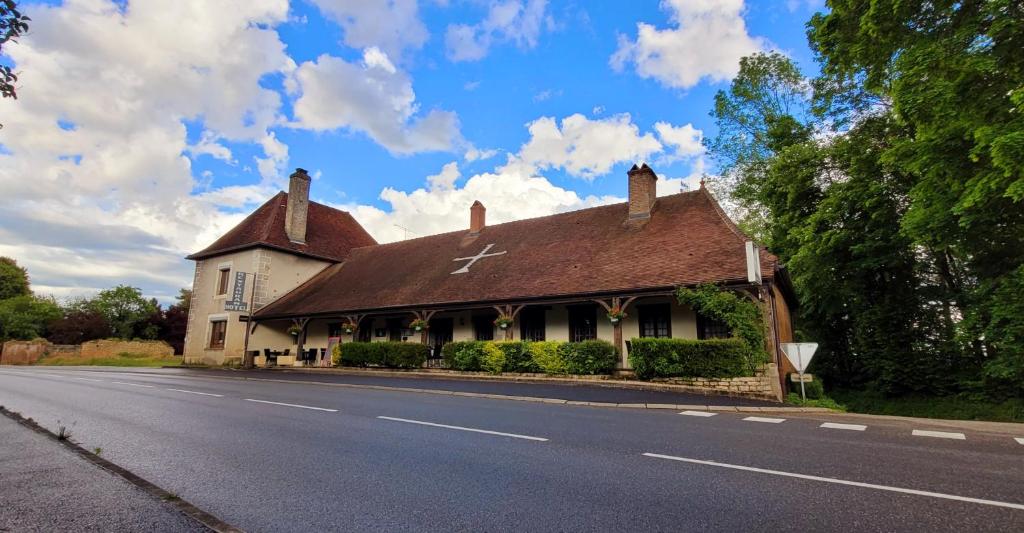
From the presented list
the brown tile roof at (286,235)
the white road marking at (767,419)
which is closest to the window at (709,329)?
the white road marking at (767,419)

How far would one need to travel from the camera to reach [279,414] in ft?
26.4

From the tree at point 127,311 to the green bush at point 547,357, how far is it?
46366mm

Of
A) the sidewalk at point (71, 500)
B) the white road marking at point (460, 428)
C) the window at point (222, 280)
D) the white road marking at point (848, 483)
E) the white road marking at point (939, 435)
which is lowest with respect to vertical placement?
the sidewalk at point (71, 500)

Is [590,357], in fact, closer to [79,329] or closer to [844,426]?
[844,426]

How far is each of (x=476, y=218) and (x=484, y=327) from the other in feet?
23.5

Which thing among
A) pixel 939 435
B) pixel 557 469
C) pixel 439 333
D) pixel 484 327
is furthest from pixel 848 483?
pixel 439 333

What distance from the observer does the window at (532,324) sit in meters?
18.0

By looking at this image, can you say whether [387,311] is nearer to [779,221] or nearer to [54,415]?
[54,415]

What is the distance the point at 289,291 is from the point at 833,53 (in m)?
25.4

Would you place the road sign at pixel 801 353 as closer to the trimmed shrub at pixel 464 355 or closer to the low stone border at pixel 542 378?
the low stone border at pixel 542 378

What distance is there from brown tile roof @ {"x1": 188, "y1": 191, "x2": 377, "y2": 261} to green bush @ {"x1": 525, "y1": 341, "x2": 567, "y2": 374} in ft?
55.1

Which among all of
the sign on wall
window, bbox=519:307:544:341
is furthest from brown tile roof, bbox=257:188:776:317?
window, bbox=519:307:544:341

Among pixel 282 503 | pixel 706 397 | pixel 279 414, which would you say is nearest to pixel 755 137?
pixel 706 397

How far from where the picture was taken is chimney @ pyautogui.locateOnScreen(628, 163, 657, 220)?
1902 cm
